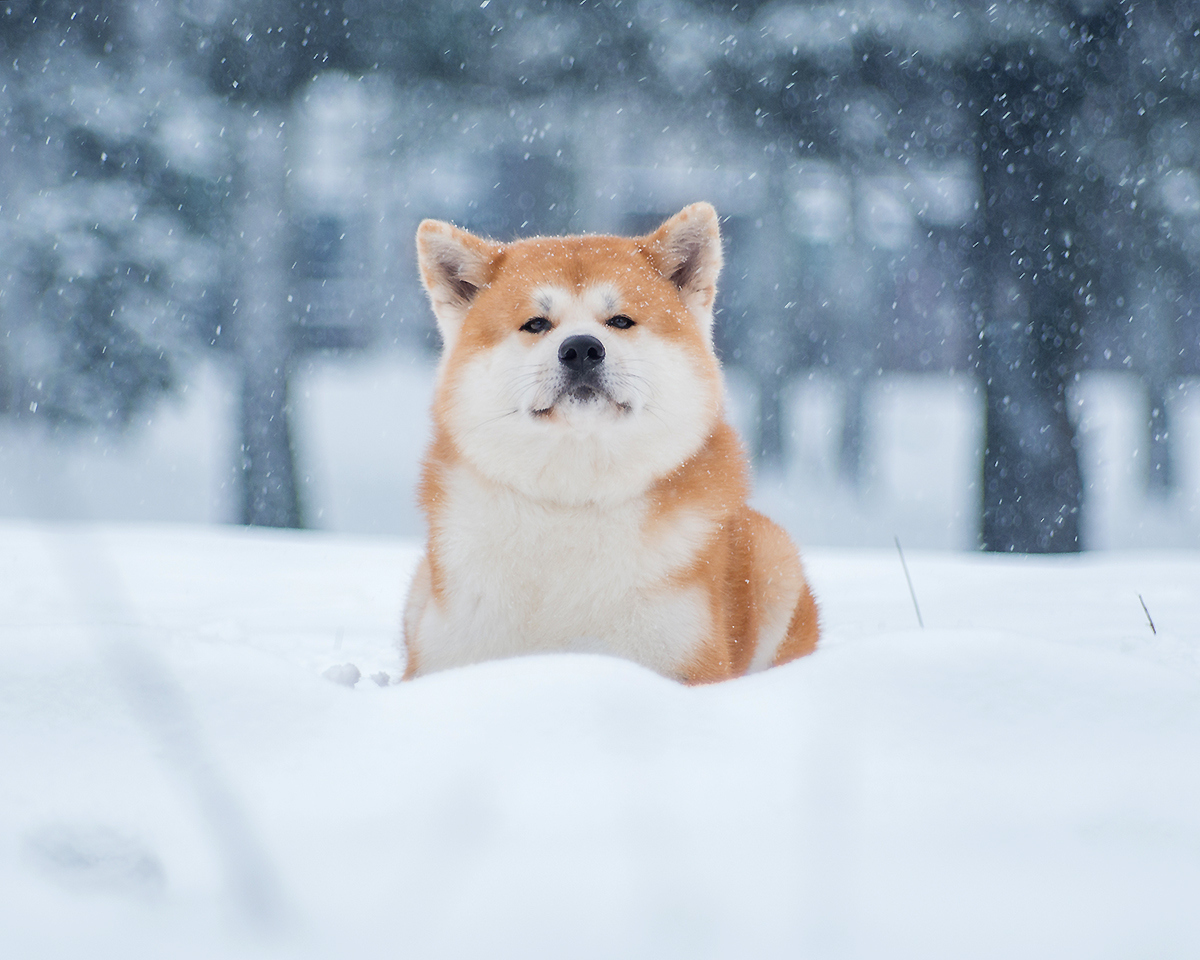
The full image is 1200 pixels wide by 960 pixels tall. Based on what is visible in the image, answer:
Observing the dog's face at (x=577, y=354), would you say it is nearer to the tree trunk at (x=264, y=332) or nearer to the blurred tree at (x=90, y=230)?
the tree trunk at (x=264, y=332)

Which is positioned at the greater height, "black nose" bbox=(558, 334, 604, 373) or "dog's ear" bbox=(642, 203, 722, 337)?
"dog's ear" bbox=(642, 203, 722, 337)

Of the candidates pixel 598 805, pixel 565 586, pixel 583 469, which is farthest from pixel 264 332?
pixel 598 805

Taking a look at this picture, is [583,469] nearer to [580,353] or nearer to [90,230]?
[580,353]

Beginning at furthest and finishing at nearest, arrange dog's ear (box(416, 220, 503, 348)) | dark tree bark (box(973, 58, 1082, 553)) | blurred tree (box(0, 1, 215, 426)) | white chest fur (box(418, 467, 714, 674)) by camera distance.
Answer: blurred tree (box(0, 1, 215, 426)) < dark tree bark (box(973, 58, 1082, 553)) < dog's ear (box(416, 220, 503, 348)) < white chest fur (box(418, 467, 714, 674))

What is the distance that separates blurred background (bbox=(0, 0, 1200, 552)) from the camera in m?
6.83

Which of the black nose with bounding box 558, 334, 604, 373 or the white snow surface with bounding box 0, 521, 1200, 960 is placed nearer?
the white snow surface with bounding box 0, 521, 1200, 960

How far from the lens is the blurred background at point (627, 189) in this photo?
6828 mm

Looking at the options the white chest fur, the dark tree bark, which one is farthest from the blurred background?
the white chest fur

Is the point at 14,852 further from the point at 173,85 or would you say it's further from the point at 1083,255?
the point at 173,85

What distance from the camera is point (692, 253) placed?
3010mm

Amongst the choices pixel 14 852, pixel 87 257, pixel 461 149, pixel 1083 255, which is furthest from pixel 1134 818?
pixel 87 257

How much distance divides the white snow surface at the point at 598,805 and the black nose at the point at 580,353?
0.96 m

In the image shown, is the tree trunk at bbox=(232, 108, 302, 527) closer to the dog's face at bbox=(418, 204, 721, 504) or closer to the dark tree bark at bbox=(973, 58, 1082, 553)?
the dark tree bark at bbox=(973, 58, 1082, 553)

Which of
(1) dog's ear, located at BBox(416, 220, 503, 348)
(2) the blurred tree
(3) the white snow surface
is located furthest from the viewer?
(2) the blurred tree
